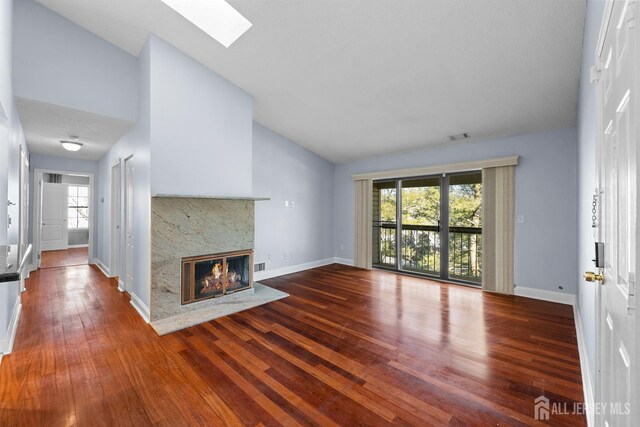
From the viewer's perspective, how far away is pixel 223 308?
3.58m

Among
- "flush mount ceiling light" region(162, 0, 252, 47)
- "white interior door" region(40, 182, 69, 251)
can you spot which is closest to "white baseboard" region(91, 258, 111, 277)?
"white interior door" region(40, 182, 69, 251)

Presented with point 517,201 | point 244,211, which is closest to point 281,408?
point 244,211

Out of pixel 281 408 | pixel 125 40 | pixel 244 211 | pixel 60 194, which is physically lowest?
pixel 281 408

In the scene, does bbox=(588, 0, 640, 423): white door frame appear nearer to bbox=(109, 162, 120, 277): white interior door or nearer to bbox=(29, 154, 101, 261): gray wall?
bbox=(109, 162, 120, 277): white interior door

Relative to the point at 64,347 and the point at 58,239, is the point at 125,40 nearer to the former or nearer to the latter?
the point at 64,347

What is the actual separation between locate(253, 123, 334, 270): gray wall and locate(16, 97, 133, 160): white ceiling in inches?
85.1

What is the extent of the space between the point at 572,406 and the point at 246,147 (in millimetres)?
4332

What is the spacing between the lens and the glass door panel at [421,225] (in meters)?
5.12

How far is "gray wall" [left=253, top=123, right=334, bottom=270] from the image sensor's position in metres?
5.14

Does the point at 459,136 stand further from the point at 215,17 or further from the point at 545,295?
the point at 215,17

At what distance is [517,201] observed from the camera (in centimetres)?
414

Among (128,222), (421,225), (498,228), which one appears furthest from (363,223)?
(128,222)

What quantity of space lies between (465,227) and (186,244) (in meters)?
4.40

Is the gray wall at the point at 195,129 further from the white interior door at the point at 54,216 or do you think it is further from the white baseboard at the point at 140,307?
the white interior door at the point at 54,216
